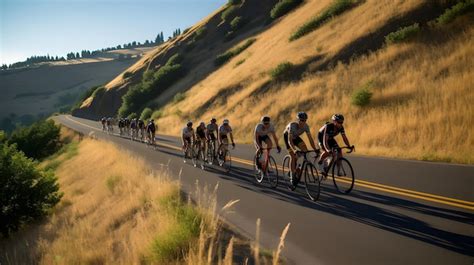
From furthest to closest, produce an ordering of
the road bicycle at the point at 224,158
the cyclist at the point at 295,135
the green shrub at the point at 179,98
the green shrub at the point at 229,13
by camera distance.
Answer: the green shrub at the point at 229,13
the green shrub at the point at 179,98
the road bicycle at the point at 224,158
the cyclist at the point at 295,135

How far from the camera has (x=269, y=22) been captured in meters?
55.3

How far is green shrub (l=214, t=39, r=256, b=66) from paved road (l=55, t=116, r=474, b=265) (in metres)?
41.5

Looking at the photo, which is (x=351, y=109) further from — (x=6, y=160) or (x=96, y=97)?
(x=96, y=97)

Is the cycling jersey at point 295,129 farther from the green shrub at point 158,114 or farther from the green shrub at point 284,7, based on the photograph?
the green shrub at point 284,7

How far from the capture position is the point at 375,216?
7.38 m

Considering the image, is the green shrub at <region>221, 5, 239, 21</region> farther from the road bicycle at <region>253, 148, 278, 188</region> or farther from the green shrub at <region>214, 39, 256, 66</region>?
the road bicycle at <region>253, 148, 278, 188</region>

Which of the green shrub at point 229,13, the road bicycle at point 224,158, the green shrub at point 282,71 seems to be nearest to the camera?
the road bicycle at point 224,158

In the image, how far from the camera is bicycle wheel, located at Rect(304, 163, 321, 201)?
898 cm

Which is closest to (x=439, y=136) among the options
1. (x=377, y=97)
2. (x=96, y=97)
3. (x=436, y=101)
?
(x=436, y=101)

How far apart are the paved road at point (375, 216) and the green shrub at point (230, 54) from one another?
41487 millimetres

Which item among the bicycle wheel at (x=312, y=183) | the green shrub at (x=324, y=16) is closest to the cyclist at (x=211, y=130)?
the bicycle wheel at (x=312, y=183)

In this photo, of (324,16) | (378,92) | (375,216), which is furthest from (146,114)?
(375,216)

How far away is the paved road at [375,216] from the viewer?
18.5 ft

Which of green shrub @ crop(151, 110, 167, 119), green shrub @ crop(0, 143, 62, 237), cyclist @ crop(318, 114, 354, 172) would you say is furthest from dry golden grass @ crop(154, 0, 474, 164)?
green shrub @ crop(0, 143, 62, 237)
